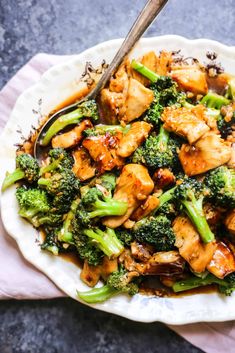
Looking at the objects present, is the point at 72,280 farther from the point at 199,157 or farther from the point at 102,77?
the point at 102,77

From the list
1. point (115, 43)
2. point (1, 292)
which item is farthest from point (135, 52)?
point (1, 292)

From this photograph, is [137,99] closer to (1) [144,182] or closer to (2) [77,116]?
(2) [77,116]

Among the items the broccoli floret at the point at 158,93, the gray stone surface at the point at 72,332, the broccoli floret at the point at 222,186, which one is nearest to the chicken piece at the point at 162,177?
the broccoli floret at the point at 222,186

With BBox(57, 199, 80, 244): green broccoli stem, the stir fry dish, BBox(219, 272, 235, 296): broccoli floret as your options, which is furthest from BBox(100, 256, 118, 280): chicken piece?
BBox(219, 272, 235, 296): broccoli floret

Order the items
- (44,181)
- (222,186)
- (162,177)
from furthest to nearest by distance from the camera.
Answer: (44,181)
(162,177)
(222,186)

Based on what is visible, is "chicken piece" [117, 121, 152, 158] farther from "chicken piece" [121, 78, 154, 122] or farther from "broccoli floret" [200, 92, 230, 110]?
"broccoli floret" [200, 92, 230, 110]

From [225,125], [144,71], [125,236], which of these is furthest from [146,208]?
[144,71]
